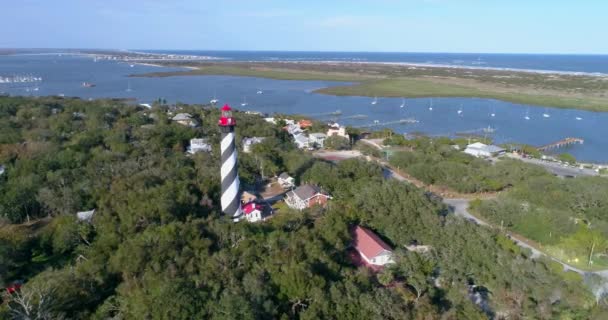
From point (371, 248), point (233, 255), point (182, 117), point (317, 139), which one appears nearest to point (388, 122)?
point (317, 139)

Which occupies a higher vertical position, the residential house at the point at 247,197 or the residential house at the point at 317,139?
the residential house at the point at 317,139

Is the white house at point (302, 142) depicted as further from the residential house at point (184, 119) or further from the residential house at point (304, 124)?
the residential house at point (184, 119)

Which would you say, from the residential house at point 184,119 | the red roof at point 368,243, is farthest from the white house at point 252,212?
the residential house at point 184,119

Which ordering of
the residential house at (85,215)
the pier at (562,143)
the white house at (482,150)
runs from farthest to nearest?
the pier at (562,143) → the white house at (482,150) → the residential house at (85,215)

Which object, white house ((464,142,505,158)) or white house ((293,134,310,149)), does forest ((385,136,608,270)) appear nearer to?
white house ((464,142,505,158))

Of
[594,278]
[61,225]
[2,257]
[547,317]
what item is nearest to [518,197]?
[594,278]

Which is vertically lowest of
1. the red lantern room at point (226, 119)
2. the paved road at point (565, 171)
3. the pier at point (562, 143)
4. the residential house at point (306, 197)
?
the pier at point (562, 143)

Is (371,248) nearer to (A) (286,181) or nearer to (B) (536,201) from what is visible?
(A) (286,181)

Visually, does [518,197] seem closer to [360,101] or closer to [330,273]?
[330,273]
